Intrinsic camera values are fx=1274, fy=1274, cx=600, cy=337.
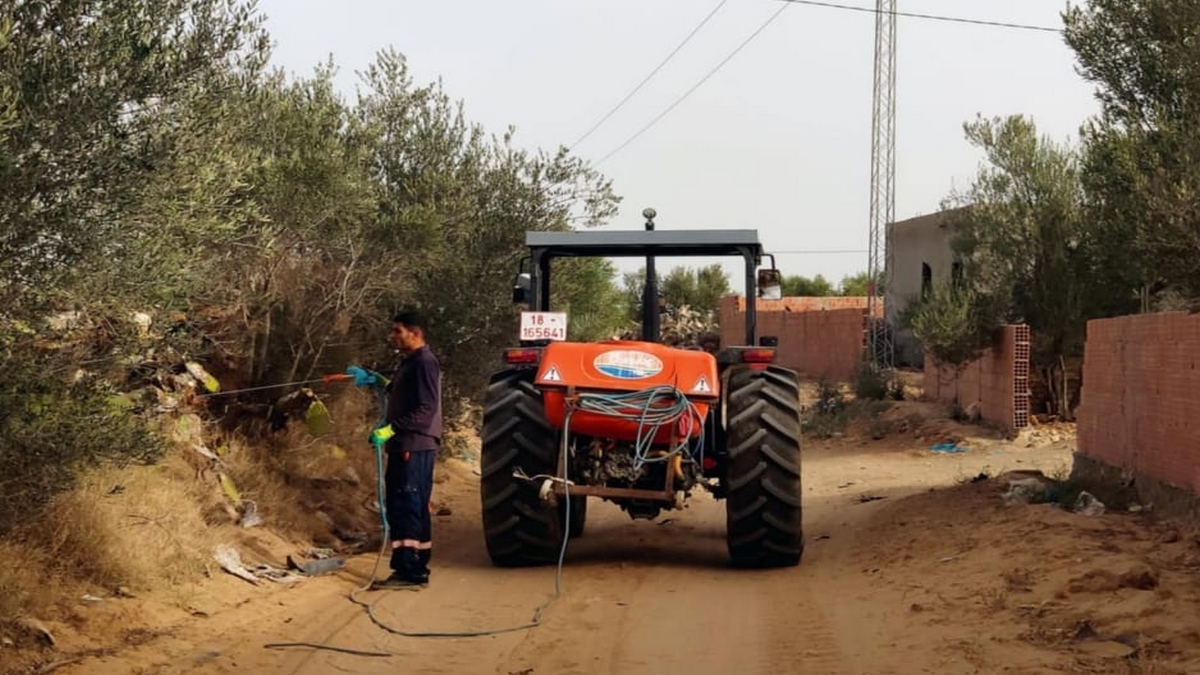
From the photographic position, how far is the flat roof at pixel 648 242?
9.96 meters

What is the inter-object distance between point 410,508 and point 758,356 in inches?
114

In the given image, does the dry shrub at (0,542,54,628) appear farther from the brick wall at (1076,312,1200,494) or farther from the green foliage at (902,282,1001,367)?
the green foliage at (902,282,1001,367)

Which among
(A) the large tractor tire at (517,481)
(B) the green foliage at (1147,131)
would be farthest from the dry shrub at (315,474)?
(B) the green foliage at (1147,131)

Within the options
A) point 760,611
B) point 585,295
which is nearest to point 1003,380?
point 585,295

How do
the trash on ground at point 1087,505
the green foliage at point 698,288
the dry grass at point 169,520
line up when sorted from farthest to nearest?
the green foliage at point 698,288 < the trash on ground at point 1087,505 < the dry grass at point 169,520

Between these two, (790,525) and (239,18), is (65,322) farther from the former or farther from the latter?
(790,525)

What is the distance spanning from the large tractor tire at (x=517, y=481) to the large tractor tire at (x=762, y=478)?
1305mm

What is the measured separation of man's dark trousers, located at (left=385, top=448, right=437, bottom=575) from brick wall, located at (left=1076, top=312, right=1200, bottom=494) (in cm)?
525

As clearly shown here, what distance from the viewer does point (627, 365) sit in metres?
9.06

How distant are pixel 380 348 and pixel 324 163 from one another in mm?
2786

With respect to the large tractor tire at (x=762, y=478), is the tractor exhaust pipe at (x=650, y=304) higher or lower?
higher

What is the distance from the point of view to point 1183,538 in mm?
8289

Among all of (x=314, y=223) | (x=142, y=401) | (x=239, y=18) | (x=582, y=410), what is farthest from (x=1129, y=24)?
(x=142, y=401)

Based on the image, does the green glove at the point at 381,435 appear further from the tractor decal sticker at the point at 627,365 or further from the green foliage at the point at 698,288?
the green foliage at the point at 698,288
